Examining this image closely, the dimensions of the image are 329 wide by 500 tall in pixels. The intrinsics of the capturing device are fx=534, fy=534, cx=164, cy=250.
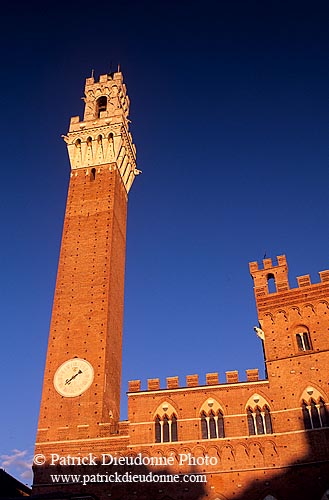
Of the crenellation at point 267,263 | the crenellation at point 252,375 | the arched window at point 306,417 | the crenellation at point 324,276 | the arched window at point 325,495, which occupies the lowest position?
the arched window at point 325,495

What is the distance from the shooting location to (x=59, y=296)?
3053 centimetres

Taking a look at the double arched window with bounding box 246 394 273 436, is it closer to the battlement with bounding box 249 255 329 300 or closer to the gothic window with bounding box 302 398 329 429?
the gothic window with bounding box 302 398 329 429

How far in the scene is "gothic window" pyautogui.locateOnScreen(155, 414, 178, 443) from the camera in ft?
80.3

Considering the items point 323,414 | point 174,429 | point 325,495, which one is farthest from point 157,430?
point 325,495

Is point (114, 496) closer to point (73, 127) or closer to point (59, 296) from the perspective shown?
point (59, 296)

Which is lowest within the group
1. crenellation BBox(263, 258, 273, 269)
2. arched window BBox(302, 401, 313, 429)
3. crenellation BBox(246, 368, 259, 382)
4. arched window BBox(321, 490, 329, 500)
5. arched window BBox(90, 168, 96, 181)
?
arched window BBox(321, 490, 329, 500)

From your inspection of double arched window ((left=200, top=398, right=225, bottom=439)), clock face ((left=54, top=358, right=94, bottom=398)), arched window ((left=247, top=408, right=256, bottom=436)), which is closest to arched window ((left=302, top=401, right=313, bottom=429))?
arched window ((left=247, top=408, right=256, bottom=436))

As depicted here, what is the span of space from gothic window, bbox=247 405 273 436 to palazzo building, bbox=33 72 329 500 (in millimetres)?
45

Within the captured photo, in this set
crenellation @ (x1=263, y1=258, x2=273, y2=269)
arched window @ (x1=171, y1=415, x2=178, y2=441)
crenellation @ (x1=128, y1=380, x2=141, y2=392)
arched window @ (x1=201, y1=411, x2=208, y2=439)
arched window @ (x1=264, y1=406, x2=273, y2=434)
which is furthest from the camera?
crenellation @ (x1=263, y1=258, x2=273, y2=269)

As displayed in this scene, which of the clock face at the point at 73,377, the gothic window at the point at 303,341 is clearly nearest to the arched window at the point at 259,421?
the gothic window at the point at 303,341

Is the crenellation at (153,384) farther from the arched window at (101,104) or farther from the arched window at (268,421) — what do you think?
the arched window at (101,104)

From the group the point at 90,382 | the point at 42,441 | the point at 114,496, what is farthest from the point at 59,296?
the point at 114,496

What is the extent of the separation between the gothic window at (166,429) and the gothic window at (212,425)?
4.32 ft

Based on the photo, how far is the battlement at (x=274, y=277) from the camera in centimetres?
2717
